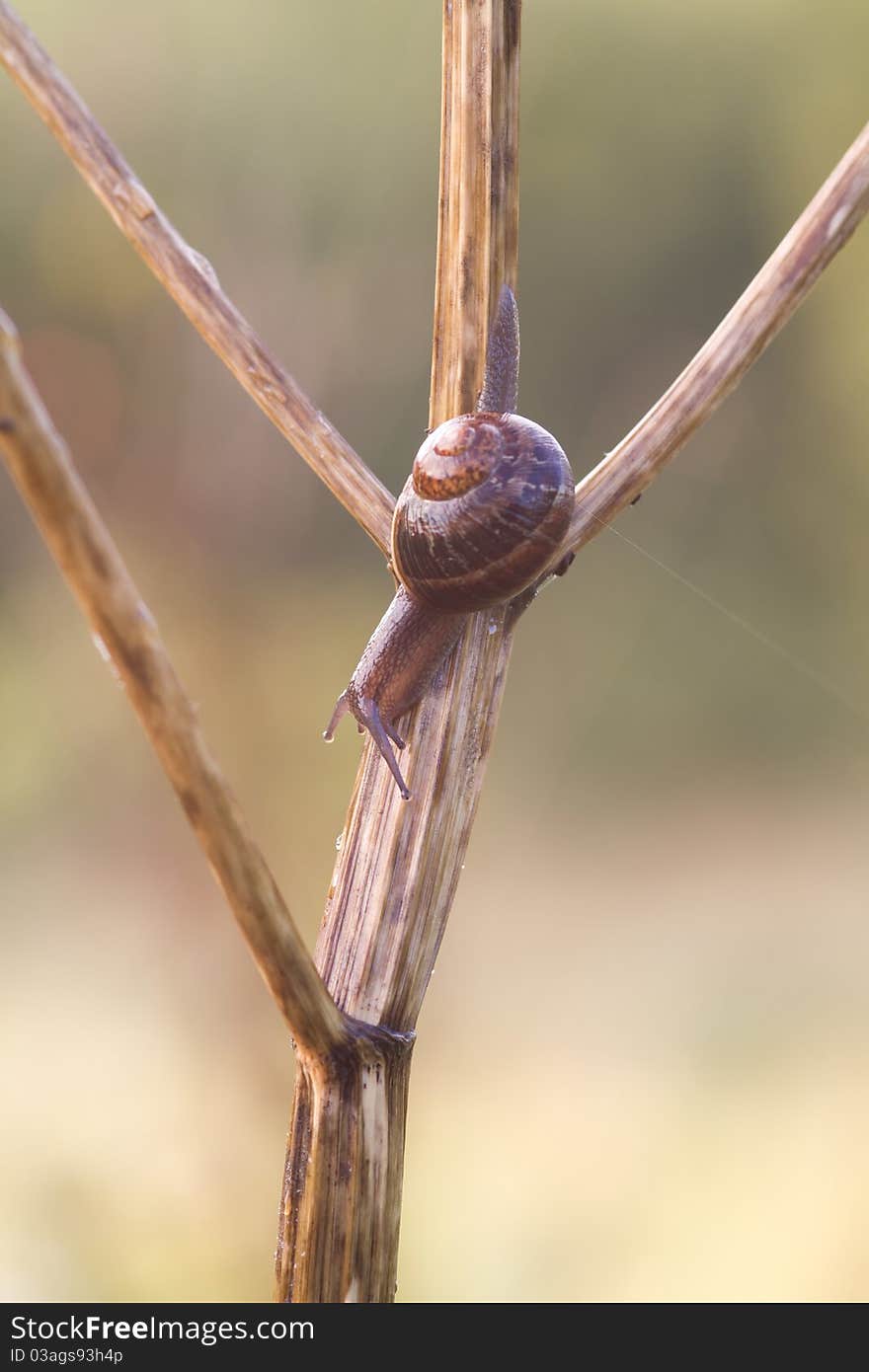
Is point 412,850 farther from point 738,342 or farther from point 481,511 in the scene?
point 738,342

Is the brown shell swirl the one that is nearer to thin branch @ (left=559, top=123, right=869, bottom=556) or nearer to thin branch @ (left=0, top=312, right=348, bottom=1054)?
thin branch @ (left=559, top=123, right=869, bottom=556)

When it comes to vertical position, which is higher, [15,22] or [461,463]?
[15,22]

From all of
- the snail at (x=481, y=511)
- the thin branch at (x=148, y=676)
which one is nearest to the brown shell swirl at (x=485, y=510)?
the snail at (x=481, y=511)

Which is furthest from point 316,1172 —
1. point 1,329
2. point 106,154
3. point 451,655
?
point 106,154

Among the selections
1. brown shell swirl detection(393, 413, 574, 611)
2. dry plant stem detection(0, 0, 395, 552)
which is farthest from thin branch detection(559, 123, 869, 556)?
dry plant stem detection(0, 0, 395, 552)

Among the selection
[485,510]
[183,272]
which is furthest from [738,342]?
[183,272]

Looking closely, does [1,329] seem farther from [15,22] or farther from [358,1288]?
[358,1288]

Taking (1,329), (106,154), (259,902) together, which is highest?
(106,154)
